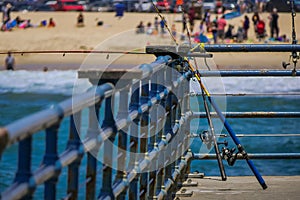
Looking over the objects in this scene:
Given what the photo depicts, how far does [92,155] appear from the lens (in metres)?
4.00

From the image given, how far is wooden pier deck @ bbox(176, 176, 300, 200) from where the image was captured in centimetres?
686

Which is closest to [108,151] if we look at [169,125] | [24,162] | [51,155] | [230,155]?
[51,155]

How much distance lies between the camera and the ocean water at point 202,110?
12.2m

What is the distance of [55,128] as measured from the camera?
11.0ft

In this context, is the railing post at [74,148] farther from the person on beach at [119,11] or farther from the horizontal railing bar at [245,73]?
the person on beach at [119,11]

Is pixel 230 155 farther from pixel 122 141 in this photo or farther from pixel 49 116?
pixel 49 116

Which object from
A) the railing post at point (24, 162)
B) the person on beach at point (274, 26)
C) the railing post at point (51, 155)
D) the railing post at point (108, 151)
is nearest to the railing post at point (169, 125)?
the railing post at point (108, 151)

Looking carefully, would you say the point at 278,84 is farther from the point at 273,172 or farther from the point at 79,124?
the point at 79,124

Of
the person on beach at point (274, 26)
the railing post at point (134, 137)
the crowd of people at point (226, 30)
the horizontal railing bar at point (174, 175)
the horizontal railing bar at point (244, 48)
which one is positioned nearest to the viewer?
the railing post at point (134, 137)

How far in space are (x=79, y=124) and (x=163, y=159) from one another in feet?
7.86

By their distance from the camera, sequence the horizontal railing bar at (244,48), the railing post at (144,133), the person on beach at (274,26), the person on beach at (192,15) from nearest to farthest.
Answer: the railing post at (144,133) < the horizontal railing bar at (244,48) < the person on beach at (192,15) < the person on beach at (274,26)

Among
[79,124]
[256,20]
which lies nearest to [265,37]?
[256,20]

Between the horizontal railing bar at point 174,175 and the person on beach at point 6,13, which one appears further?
the person on beach at point 6,13

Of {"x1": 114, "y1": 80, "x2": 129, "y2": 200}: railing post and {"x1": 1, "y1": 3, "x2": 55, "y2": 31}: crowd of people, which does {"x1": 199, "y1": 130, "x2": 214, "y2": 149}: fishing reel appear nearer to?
{"x1": 114, "y1": 80, "x2": 129, "y2": 200}: railing post
